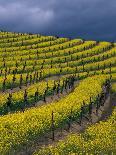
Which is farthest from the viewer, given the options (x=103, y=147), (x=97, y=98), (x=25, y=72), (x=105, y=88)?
(x=25, y=72)

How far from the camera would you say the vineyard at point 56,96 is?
2849 inches

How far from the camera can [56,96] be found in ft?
361

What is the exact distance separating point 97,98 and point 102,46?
77.5 meters

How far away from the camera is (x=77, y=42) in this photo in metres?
189

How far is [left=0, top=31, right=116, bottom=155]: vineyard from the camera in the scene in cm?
7238

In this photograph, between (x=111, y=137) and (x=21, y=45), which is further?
(x=21, y=45)

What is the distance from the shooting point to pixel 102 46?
180875 mm

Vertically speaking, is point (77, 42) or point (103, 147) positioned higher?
point (77, 42)

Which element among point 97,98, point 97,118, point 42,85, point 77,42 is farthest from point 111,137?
point 77,42

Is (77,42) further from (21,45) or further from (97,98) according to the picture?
(97,98)

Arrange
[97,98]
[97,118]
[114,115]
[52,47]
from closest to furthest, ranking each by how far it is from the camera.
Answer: [114,115]
[97,118]
[97,98]
[52,47]

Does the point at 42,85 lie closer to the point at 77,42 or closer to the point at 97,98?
the point at 97,98

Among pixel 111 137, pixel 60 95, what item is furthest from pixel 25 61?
pixel 111 137

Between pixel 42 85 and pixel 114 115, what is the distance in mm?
28581
